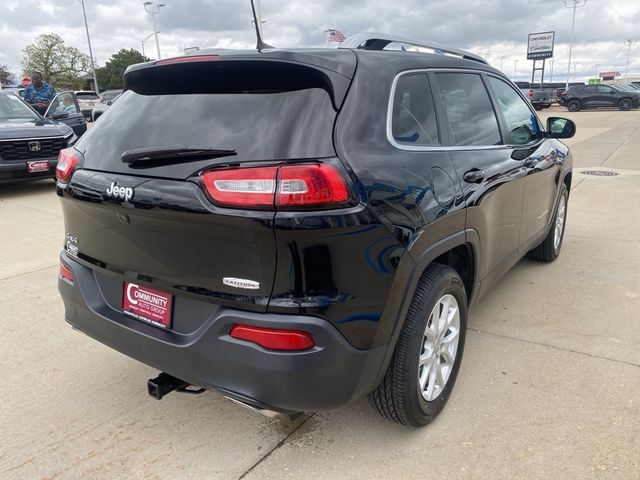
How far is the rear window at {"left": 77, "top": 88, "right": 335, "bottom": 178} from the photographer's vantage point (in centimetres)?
192

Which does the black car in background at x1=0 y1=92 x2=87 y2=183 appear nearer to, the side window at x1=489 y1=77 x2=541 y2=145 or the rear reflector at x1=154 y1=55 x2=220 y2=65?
the rear reflector at x1=154 y1=55 x2=220 y2=65

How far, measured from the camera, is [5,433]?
256 centimetres

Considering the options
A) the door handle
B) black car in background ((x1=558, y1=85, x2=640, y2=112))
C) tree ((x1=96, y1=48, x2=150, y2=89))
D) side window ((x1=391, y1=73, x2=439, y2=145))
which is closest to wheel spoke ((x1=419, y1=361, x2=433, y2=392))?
the door handle

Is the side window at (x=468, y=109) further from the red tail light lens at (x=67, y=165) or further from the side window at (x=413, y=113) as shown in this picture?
the red tail light lens at (x=67, y=165)

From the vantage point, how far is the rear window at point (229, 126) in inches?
75.5

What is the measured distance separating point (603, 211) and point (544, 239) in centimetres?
301

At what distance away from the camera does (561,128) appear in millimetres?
4168

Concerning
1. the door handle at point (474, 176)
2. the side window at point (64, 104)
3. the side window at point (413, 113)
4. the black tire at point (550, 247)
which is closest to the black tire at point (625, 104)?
the side window at point (64, 104)

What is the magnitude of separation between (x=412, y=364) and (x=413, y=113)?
1.13 m

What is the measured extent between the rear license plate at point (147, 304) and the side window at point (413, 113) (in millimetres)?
1177

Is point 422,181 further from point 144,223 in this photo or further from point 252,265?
point 144,223

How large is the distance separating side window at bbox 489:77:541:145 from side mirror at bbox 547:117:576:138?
5.5 inches

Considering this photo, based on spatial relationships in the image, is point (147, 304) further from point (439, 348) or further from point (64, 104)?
point (64, 104)

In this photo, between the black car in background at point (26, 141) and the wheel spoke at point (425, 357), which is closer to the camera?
the wheel spoke at point (425, 357)
